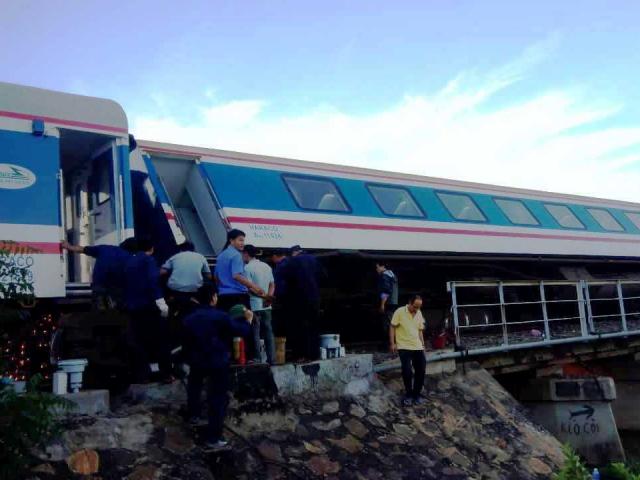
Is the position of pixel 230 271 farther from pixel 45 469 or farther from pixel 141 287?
pixel 45 469

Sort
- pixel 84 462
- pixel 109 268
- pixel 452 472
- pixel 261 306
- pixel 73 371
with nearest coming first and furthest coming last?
pixel 84 462
pixel 73 371
pixel 452 472
pixel 109 268
pixel 261 306

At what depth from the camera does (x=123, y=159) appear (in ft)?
22.9

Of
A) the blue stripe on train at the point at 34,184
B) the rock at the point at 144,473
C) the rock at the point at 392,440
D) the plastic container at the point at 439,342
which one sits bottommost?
the rock at the point at 392,440

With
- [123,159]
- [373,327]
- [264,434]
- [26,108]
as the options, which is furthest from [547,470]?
[26,108]

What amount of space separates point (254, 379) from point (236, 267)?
114cm

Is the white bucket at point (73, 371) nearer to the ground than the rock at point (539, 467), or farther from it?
farther from it

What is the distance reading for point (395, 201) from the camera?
35.2 feet

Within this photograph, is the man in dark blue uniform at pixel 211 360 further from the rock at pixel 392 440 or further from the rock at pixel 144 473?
the rock at pixel 392 440

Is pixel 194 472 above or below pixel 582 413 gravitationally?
above

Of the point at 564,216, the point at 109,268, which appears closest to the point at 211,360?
the point at 109,268

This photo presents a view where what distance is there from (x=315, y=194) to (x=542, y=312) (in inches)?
172

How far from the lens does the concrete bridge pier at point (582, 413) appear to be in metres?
9.47

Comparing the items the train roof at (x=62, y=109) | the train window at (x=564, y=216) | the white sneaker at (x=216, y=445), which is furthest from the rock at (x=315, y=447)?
the train window at (x=564, y=216)

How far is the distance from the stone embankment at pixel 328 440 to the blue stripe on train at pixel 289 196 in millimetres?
2909
